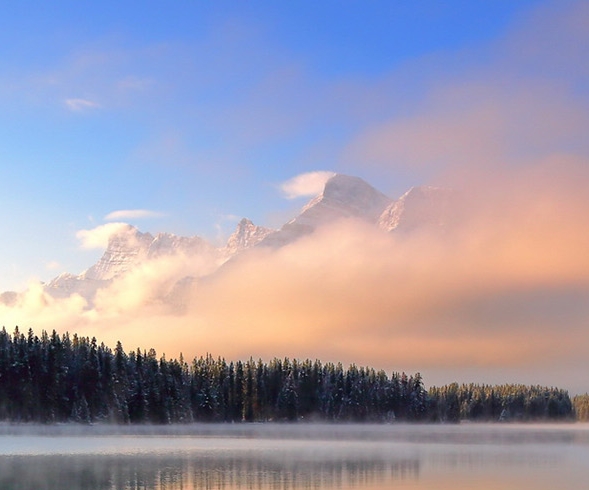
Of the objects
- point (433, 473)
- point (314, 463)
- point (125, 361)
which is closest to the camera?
point (433, 473)

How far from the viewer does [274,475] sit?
54.2 meters

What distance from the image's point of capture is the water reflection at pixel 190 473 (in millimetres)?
47719

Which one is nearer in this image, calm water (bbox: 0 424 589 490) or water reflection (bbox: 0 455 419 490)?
water reflection (bbox: 0 455 419 490)

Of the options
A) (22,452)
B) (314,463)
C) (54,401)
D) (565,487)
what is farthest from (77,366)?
(565,487)

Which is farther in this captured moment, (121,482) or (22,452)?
(22,452)

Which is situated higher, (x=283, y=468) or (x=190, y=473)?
(x=190, y=473)

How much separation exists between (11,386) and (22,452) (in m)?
71.5

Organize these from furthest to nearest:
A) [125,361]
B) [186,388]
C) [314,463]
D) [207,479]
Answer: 1. [186,388]
2. [125,361]
3. [314,463]
4. [207,479]

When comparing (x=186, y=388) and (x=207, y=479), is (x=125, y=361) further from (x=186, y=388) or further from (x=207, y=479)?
(x=207, y=479)

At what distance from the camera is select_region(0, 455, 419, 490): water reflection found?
47.7 meters

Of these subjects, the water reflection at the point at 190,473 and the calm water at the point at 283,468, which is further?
the calm water at the point at 283,468

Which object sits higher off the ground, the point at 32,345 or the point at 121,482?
the point at 32,345

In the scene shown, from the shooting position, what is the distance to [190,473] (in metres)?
54.8

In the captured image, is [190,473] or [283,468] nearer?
[190,473]
